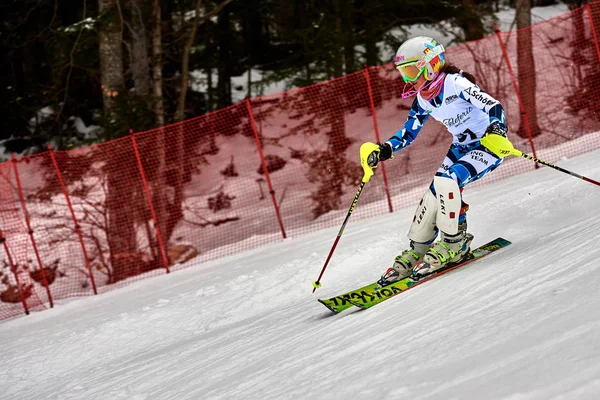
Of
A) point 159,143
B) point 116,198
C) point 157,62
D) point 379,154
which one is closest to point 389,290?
point 379,154

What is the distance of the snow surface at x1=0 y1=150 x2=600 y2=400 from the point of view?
228 centimetres

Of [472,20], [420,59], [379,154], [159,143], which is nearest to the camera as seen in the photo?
[420,59]

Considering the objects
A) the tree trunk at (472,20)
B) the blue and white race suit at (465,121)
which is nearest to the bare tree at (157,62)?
the tree trunk at (472,20)

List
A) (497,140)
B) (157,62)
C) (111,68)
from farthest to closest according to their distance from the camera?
(157,62), (111,68), (497,140)

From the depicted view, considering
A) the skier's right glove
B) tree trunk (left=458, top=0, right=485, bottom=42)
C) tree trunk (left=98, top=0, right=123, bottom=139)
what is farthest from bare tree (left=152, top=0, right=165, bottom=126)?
the skier's right glove

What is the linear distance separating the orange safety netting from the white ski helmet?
4.32 metres

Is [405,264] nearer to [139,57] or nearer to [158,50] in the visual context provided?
[158,50]

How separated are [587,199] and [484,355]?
15.6 feet

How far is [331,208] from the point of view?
1211 centimetres

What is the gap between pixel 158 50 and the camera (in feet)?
40.4

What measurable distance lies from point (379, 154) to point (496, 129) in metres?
1.00

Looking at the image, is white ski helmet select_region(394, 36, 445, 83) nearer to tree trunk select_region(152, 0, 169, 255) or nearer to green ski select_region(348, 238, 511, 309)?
green ski select_region(348, 238, 511, 309)

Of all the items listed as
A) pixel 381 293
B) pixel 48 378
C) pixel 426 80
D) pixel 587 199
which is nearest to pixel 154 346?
pixel 48 378

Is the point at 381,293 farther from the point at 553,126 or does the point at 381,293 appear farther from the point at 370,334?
the point at 553,126
